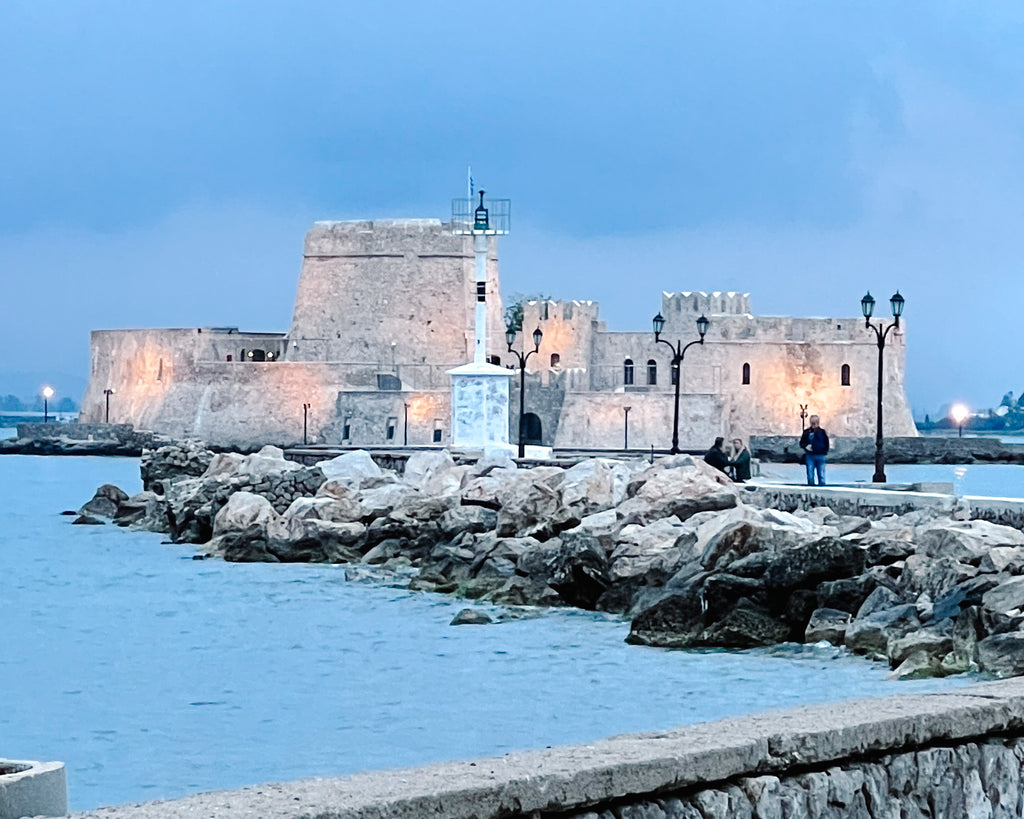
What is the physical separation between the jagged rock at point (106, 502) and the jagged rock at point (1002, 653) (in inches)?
763

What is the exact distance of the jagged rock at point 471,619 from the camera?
555 inches

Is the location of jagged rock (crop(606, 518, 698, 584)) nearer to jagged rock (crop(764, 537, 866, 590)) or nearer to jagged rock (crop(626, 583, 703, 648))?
jagged rock (crop(626, 583, 703, 648))

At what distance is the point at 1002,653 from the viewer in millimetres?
9320

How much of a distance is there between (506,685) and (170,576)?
8566 millimetres

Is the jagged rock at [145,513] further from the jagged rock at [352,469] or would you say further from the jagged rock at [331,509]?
the jagged rock at [331,509]

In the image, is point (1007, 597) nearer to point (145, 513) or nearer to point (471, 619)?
point (471, 619)

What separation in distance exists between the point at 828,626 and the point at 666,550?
218 cm

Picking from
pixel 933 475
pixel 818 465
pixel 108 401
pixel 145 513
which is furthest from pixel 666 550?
pixel 108 401

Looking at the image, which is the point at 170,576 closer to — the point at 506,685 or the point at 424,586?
the point at 424,586

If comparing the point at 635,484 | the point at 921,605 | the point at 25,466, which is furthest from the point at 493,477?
the point at 25,466

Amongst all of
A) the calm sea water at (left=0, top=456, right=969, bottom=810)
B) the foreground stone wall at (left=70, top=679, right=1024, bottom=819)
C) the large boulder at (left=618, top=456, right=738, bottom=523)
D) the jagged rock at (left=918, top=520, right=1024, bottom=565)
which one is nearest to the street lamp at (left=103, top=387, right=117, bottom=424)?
the calm sea water at (left=0, top=456, right=969, bottom=810)

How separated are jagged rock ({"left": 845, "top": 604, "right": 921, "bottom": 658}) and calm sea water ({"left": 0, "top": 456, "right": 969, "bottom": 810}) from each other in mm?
135

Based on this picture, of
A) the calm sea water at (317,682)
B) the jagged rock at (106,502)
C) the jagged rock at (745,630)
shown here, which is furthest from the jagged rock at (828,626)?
the jagged rock at (106,502)

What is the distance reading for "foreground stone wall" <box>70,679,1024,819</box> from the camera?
279cm
